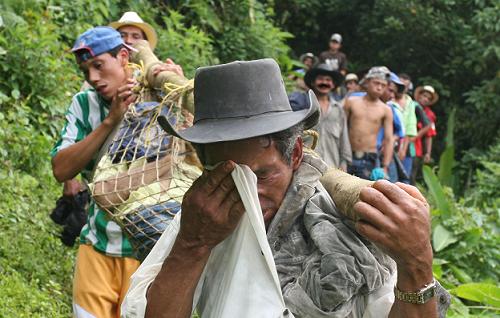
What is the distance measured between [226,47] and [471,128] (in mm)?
5745

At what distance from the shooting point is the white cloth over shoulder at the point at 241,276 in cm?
272

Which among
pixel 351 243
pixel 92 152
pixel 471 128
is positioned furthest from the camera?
pixel 471 128

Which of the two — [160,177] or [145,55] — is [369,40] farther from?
[160,177]

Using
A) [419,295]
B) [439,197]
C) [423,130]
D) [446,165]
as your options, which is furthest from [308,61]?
[419,295]

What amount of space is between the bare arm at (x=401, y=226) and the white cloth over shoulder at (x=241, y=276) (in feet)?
1.09

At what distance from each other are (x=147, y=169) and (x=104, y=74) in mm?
1018

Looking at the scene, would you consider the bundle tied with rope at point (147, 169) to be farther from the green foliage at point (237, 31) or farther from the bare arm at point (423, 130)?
the bare arm at point (423, 130)

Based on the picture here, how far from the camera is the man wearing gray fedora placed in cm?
257

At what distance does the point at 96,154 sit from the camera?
4.98 meters

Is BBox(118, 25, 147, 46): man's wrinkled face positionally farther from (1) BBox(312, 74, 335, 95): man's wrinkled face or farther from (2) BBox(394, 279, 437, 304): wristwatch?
(2) BBox(394, 279, 437, 304): wristwatch

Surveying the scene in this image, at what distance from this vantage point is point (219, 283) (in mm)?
2938

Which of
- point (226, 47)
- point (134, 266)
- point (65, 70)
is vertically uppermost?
point (134, 266)

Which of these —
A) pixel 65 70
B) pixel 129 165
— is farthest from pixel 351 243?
pixel 65 70

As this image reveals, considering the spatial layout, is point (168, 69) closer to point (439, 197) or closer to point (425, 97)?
point (439, 197)
